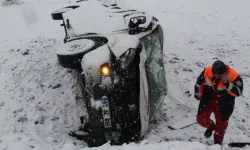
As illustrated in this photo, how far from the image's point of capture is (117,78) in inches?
172

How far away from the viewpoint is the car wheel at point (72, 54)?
451 cm

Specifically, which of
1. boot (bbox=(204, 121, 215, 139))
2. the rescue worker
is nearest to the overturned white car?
the rescue worker

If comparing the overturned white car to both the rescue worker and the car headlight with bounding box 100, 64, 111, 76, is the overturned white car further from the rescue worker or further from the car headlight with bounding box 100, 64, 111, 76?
the rescue worker

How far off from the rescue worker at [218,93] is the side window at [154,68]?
0.61 metres

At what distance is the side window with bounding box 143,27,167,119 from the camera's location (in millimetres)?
4882

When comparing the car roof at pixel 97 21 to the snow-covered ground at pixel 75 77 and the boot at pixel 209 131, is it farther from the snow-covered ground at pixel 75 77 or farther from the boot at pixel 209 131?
the boot at pixel 209 131

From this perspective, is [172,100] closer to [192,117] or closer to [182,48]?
[192,117]

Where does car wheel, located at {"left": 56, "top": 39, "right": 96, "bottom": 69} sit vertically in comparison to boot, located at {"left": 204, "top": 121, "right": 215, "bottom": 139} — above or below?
above

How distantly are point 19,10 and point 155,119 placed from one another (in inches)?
584

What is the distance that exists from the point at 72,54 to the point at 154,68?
1321mm

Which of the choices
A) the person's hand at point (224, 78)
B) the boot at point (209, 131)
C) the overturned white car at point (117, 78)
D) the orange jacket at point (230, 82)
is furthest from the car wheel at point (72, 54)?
the boot at point (209, 131)

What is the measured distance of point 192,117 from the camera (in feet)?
19.5

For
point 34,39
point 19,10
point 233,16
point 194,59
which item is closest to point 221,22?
point 233,16

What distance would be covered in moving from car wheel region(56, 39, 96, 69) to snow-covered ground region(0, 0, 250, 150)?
120cm
